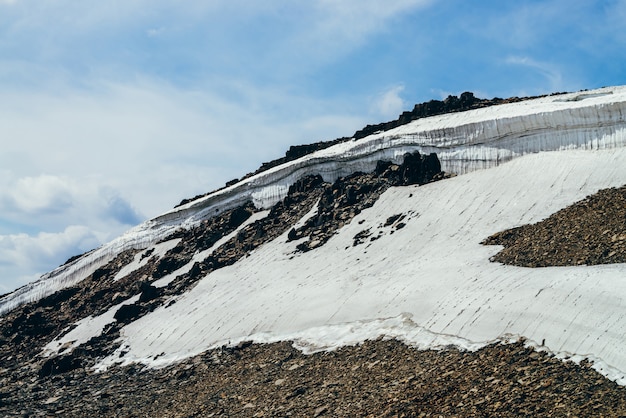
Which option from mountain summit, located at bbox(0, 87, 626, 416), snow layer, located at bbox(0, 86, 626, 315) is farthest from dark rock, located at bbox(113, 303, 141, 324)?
snow layer, located at bbox(0, 86, 626, 315)

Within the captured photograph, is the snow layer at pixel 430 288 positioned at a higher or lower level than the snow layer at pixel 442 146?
lower

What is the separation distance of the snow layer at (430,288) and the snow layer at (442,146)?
0.83 meters

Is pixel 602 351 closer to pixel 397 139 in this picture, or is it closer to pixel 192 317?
pixel 192 317

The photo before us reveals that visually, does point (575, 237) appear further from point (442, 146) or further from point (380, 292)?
point (442, 146)

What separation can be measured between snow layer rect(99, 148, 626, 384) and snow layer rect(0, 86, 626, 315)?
2.74 ft

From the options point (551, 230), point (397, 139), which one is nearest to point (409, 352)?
point (551, 230)

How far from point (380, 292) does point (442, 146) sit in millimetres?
10817

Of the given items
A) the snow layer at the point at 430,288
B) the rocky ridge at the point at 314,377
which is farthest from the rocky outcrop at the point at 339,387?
the snow layer at the point at 430,288

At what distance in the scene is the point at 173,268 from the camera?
103 feet

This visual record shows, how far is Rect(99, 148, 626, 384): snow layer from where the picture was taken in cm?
1394

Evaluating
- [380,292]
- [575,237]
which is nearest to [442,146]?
[380,292]

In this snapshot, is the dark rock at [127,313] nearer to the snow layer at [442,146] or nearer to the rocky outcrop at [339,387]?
the rocky outcrop at [339,387]

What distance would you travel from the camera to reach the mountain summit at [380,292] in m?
13.3

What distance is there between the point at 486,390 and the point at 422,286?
6.44m
